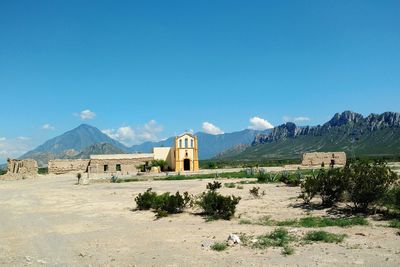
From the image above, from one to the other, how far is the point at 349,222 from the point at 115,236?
743 centimetres

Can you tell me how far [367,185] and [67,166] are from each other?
171 feet

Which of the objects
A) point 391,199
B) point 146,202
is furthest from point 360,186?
point 146,202

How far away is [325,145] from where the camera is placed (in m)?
180

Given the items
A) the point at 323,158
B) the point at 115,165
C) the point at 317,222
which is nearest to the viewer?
the point at 317,222

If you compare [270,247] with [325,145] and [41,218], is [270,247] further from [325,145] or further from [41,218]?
[325,145]

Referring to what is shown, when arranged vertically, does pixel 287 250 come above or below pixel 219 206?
below

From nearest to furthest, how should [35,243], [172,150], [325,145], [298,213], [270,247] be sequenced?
[270,247] < [35,243] < [298,213] < [172,150] < [325,145]

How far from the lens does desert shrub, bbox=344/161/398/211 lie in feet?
51.7

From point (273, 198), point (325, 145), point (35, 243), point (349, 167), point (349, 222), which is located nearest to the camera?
point (35, 243)

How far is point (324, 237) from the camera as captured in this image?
38.4 feet

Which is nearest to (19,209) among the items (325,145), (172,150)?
(172,150)

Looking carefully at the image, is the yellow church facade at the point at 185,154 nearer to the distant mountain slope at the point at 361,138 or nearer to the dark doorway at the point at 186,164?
the dark doorway at the point at 186,164

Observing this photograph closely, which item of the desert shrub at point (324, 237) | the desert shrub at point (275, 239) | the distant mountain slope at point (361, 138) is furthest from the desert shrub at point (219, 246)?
the distant mountain slope at point (361, 138)

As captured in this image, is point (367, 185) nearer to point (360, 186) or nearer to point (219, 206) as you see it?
point (360, 186)
